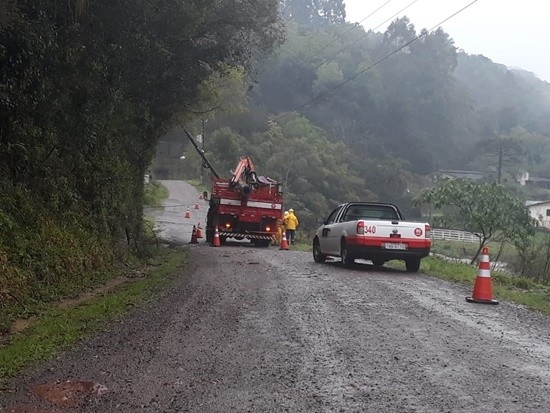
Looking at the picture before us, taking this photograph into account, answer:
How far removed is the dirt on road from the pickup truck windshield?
6033mm

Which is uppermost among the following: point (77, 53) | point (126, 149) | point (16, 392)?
point (77, 53)

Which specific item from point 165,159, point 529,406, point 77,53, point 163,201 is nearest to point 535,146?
point 163,201

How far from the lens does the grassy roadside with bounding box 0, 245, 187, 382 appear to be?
653 cm

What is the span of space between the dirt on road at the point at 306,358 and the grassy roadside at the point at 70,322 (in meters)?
0.27

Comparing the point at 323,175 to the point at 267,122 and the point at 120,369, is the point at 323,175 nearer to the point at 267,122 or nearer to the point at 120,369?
the point at 267,122

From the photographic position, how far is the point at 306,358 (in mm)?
6543

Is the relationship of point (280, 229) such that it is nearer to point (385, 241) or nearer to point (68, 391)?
point (385, 241)

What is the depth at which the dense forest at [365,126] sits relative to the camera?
5734 cm

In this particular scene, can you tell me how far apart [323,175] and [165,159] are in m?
38.6

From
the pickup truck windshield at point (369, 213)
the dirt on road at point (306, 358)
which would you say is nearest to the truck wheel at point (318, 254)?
the pickup truck windshield at point (369, 213)

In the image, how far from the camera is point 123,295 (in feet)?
A: 36.0

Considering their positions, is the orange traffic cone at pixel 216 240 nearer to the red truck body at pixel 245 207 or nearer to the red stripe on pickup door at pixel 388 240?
the red truck body at pixel 245 207

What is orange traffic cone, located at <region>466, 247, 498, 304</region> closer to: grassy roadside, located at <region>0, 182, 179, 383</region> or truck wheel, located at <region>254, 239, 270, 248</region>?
grassy roadside, located at <region>0, 182, 179, 383</region>

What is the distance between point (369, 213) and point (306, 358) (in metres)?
11.2
